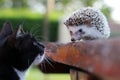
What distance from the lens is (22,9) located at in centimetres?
1994

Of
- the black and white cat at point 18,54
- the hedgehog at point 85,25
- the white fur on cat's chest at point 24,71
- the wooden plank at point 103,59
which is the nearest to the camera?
the wooden plank at point 103,59

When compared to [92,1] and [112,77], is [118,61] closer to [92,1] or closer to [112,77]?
[112,77]

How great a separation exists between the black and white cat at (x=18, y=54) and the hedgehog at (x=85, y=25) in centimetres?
63

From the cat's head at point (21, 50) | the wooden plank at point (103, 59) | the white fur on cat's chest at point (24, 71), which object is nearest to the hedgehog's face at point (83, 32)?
the wooden plank at point (103, 59)

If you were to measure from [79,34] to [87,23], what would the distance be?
0.05m

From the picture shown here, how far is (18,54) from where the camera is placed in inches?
80.1

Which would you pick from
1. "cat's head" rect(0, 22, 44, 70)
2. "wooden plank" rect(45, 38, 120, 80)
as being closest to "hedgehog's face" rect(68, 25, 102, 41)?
"wooden plank" rect(45, 38, 120, 80)

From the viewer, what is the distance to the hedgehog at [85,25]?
1222mm

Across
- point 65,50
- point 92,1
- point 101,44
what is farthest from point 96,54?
point 92,1

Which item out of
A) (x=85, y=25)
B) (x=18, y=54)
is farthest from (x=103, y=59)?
(x=18, y=54)

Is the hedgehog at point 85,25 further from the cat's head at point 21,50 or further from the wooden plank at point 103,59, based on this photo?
the cat's head at point 21,50

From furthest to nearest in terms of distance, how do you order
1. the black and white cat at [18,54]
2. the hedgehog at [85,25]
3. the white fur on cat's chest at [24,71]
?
the white fur on cat's chest at [24,71] < the black and white cat at [18,54] < the hedgehog at [85,25]

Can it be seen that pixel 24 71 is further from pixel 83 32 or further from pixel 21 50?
pixel 83 32

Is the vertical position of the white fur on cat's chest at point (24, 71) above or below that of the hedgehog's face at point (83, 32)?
below
